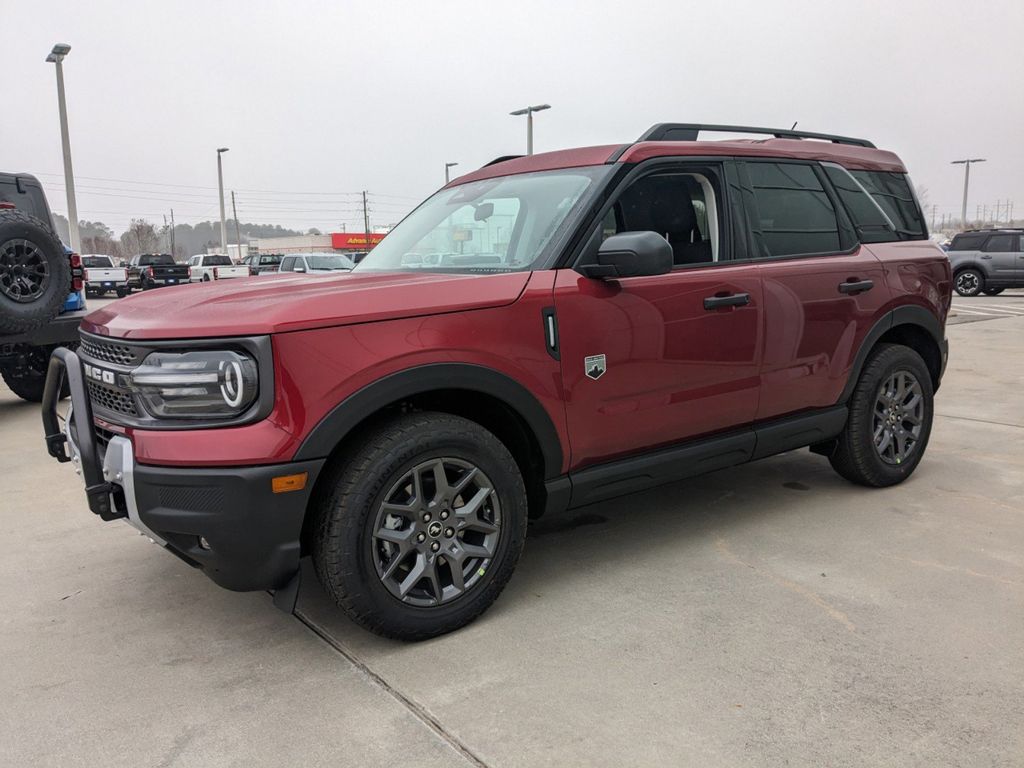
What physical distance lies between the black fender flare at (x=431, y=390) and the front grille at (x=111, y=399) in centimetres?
63

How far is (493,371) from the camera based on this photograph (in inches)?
113

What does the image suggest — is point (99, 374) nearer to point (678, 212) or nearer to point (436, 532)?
point (436, 532)

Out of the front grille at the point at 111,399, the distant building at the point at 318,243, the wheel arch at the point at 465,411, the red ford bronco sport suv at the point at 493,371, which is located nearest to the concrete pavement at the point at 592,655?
the red ford bronco sport suv at the point at 493,371

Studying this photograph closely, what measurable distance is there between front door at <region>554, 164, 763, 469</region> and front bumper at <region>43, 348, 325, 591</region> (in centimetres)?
116

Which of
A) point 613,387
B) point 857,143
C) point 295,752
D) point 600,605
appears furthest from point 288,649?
point 857,143

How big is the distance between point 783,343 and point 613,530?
126 cm

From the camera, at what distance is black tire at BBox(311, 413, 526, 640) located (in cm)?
263

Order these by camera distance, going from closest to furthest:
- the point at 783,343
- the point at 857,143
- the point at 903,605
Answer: the point at 903,605 < the point at 783,343 < the point at 857,143

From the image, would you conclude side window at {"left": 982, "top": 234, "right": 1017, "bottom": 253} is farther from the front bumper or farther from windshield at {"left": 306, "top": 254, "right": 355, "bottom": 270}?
the front bumper

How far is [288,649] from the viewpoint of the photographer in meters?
2.88

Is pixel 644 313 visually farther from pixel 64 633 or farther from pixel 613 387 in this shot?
pixel 64 633

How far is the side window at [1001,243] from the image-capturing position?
67.7 ft

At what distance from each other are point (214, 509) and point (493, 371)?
1.06 m

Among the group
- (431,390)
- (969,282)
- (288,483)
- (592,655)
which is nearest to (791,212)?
(431,390)
